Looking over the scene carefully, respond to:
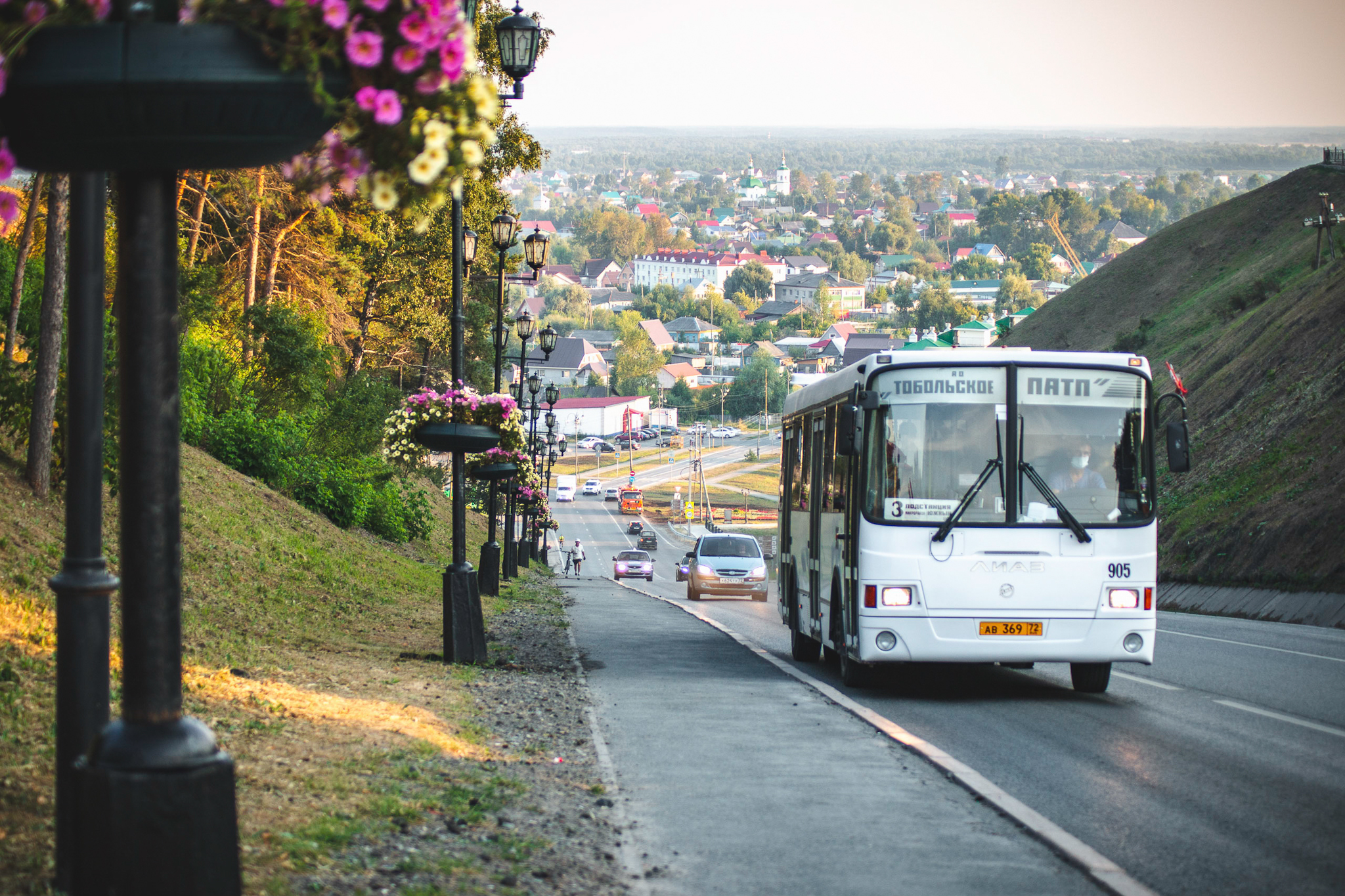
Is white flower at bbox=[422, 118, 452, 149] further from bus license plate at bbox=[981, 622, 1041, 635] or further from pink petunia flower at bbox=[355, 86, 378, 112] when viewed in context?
bus license plate at bbox=[981, 622, 1041, 635]

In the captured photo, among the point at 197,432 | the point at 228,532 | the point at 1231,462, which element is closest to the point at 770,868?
the point at 228,532

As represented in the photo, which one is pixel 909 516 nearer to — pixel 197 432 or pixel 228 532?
pixel 228 532

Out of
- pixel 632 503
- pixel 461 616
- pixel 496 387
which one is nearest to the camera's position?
pixel 461 616

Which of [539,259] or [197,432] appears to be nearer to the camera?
[539,259]

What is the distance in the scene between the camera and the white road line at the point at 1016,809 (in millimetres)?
6332

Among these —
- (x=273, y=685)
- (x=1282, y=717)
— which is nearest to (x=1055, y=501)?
(x=1282, y=717)

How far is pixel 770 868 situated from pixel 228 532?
14.4 metres

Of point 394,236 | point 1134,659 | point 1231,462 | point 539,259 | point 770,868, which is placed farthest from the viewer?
point 394,236

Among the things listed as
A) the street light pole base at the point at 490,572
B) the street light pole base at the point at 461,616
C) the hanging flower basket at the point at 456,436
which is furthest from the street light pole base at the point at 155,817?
the street light pole base at the point at 490,572

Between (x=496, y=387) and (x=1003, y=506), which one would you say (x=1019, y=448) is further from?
(x=496, y=387)

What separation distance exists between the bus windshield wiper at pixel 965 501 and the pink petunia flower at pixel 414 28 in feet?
28.6

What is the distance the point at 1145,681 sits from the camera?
1434 centimetres

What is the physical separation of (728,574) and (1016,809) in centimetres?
2703

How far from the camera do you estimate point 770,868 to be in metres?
6.59
